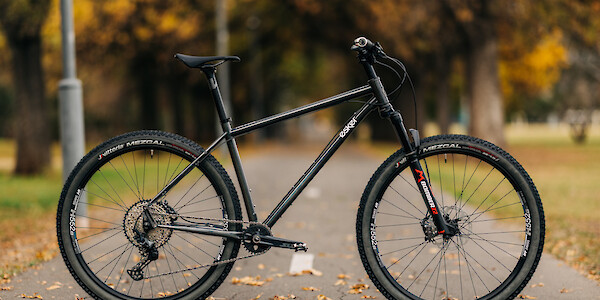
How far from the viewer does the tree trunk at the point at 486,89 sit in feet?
59.3

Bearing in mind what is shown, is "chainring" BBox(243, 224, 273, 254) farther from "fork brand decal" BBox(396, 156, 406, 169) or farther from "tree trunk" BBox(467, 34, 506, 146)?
"tree trunk" BBox(467, 34, 506, 146)

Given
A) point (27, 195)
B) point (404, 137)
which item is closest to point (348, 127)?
point (404, 137)

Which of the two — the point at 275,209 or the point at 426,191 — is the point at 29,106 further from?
the point at 426,191

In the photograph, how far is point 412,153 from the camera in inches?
143

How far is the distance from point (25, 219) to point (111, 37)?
43.4 ft

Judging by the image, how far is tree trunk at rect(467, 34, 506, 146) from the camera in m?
18.1

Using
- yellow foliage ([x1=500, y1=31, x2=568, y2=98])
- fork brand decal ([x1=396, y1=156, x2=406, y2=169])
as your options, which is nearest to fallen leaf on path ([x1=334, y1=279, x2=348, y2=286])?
fork brand decal ([x1=396, y1=156, x2=406, y2=169])

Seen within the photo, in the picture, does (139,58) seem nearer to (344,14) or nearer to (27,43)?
(344,14)

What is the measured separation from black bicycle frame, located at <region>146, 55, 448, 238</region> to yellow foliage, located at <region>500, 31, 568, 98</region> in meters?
20.9

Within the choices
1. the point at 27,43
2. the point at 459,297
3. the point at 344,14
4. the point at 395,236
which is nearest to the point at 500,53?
the point at 344,14

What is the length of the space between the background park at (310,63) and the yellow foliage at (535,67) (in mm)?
65

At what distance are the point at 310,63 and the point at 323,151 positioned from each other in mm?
38985

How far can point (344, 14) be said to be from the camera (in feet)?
82.9

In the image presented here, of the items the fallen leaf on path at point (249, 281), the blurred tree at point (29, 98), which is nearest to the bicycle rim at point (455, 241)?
the fallen leaf on path at point (249, 281)
